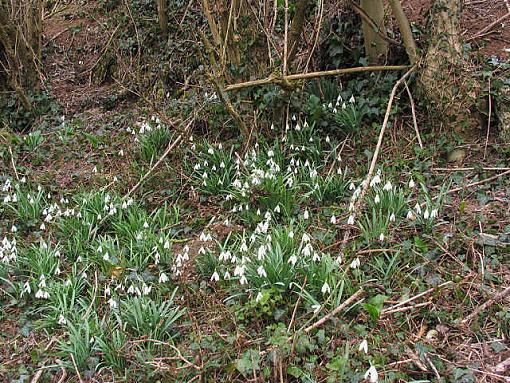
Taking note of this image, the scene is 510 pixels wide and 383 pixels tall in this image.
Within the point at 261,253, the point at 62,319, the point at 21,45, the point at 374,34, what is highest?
the point at 374,34

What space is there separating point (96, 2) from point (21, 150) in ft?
13.6

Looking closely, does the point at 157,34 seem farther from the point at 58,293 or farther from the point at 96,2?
the point at 58,293

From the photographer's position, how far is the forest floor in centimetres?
301

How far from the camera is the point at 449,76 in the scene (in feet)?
15.7

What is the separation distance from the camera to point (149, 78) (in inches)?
301

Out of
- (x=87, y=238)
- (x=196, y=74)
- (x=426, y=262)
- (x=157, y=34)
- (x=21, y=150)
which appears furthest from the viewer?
(x=157, y=34)

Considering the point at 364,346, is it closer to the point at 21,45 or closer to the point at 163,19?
the point at 163,19

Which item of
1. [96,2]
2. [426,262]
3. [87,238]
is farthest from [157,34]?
[426,262]

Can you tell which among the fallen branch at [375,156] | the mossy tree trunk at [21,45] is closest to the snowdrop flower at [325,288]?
the fallen branch at [375,156]

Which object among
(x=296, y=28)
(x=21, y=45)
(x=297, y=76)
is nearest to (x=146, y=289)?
(x=297, y=76)

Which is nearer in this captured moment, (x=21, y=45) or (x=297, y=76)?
(x=297, y=76)

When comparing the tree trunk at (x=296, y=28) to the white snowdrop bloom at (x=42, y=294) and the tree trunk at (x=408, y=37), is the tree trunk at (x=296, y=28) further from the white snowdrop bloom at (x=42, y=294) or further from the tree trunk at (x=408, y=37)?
the white snowdrop bloom at (x=42, y=294)

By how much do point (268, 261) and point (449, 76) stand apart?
2494 millimetres

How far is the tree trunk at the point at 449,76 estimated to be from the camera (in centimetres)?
472
